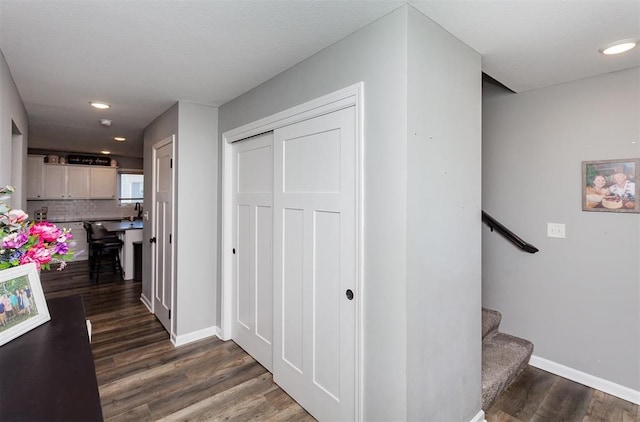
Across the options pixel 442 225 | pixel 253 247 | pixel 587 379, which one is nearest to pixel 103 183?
pixel 253 247

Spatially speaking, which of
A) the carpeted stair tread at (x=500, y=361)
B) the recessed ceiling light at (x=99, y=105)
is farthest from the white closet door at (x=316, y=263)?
the recessed ceiling light at (x=99, y=105)

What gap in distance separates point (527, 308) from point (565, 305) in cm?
27

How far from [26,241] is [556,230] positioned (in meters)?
3.28

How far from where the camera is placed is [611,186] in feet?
7.27

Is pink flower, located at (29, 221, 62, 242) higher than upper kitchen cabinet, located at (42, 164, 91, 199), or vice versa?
upper kitchen cabinet, located at (42, 164, 91, 199)

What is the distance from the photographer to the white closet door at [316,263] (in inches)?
Answer: 70.0

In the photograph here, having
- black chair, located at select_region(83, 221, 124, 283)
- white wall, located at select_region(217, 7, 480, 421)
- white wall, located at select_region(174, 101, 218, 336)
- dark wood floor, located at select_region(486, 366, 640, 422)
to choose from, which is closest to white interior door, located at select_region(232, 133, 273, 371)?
white wall, located at select_region(174, 101, 218, 336)

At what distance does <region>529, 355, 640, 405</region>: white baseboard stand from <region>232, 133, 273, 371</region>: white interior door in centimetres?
220

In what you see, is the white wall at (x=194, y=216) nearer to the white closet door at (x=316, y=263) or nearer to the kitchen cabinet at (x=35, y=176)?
the white closet door at (x=316, y=263)

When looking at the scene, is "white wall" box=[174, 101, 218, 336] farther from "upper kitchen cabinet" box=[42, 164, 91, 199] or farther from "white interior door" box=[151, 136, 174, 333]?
"upper kitchen cabinet" box=[42, 164, 91, 199]

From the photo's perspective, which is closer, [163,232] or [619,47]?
[619,47]

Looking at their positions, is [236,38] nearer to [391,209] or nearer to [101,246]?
[391,209]

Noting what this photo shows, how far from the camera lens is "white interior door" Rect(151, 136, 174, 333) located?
319 centimetres

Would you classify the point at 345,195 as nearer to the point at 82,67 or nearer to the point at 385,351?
the point at 385,351
